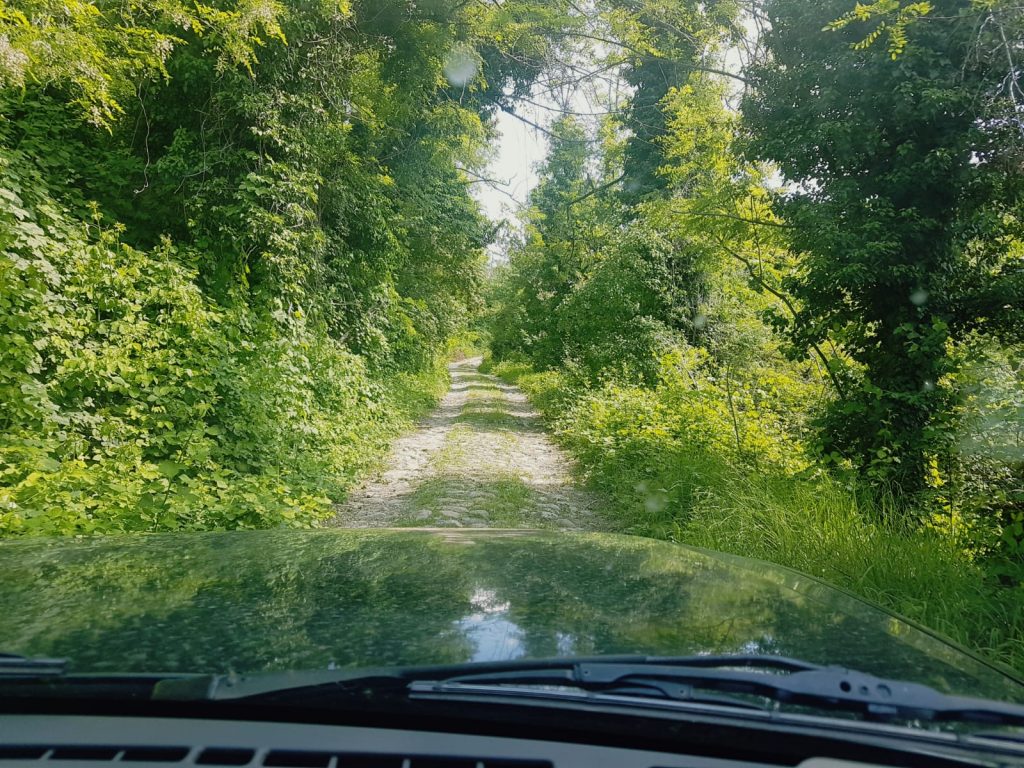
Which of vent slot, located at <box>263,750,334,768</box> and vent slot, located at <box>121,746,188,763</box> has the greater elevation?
vent slot, located at <box>263,750,334,768</box>

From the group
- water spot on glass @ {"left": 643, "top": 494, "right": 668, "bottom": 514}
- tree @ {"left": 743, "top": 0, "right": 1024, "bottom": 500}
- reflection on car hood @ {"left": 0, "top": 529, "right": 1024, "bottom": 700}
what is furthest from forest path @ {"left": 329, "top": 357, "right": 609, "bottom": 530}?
reflection on car hood @ {"left": 0, "top": 529, "right": 1024, "bottom": 700}

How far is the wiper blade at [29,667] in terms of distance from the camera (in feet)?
4.75

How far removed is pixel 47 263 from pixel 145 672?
265 inches

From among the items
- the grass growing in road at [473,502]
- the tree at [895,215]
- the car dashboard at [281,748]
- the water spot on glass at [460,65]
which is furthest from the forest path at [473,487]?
the water spot on glass at [460,65]

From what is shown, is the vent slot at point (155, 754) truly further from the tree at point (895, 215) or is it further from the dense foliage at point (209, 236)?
the tree at point (895, 215)

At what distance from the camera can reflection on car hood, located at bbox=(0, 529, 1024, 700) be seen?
165cm

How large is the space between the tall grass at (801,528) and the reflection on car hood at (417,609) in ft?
6.46

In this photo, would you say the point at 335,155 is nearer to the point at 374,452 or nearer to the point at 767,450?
the point at 374,452

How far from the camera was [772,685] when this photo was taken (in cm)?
145

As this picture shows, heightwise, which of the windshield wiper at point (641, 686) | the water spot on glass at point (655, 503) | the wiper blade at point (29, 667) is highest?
the windshield wiper at point (641, 686)

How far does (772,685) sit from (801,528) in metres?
5.02

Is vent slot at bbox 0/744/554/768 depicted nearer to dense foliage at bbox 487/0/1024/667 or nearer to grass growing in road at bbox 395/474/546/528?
dense foliage at bbox 487/0/1024/667

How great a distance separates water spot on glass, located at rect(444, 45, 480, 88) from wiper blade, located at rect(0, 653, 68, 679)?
1368 cm

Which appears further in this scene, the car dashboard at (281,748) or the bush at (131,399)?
the bush at (131,399)
